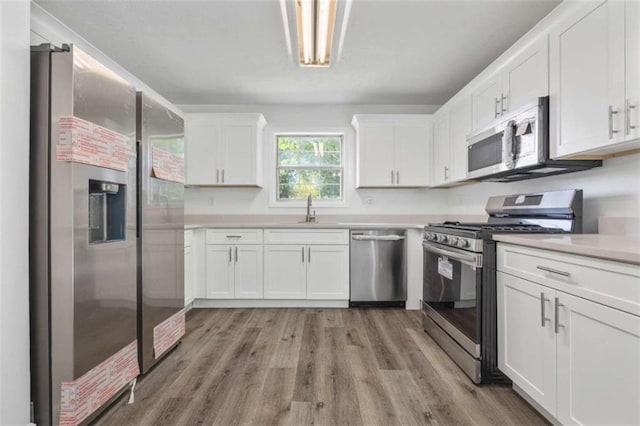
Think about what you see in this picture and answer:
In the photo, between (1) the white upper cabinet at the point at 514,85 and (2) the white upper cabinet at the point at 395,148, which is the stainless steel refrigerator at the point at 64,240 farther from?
(2) the white upper cabinet at the point at 395,148

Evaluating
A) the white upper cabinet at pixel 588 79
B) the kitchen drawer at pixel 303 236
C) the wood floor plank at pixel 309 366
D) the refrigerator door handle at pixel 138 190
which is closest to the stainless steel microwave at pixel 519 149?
the white upper cabinet at pixel 588 79

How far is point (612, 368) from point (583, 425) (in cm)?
31

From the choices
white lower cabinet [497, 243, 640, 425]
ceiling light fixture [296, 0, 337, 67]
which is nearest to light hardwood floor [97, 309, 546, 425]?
white lower cabinet [497, 243, 640, 425]

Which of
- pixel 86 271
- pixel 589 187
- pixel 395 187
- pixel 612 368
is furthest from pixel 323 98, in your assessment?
pixel 612 368

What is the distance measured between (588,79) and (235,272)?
3201 millimetres

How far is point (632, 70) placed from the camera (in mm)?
1366

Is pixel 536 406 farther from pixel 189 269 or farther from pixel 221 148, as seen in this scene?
pixel 221 148

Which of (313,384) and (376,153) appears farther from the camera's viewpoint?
(376,153)

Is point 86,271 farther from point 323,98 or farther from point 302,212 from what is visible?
point 323,98

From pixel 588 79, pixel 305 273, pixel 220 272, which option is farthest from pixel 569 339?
pixel 220 272

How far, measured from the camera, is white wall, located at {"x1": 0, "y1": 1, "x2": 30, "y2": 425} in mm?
1237

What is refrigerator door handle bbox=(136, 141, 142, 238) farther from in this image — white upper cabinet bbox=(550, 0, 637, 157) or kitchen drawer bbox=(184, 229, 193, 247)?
white upper cabinet bbox=(550, 0, 637, 157)

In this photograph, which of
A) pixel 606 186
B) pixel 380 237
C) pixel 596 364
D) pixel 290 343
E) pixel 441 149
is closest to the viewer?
pixel 596 364

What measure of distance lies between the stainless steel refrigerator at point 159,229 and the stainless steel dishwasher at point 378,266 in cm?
178
